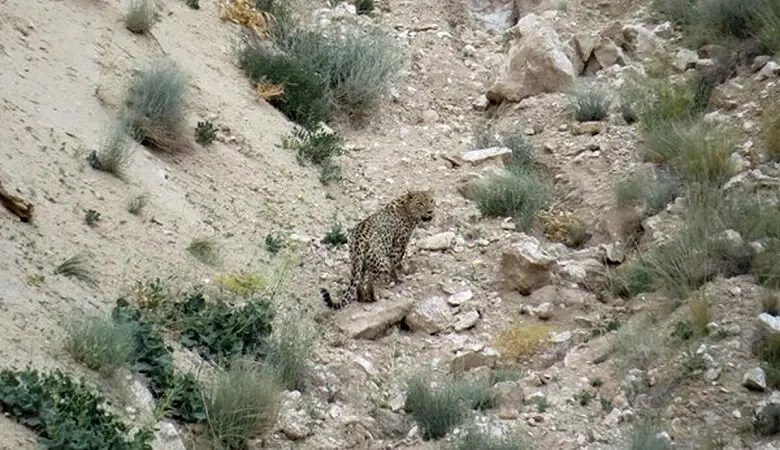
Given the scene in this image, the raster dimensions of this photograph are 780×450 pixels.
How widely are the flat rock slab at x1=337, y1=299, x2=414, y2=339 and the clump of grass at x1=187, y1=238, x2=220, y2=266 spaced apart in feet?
3.47

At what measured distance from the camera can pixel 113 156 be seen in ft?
30.6

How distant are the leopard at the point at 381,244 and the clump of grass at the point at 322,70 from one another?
2.61 metres

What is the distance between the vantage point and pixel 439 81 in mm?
13828

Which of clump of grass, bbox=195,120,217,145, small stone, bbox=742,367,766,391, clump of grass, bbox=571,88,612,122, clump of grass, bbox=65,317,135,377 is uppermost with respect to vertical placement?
small stone, bbox=742,367,766,391

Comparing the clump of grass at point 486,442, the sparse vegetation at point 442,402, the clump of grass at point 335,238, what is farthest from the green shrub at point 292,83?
the clump of grass at point 486,442

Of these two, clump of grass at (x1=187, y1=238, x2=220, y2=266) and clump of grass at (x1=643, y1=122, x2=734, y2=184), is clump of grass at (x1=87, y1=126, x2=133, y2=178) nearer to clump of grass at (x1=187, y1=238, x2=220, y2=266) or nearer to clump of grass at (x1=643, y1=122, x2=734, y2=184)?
clump of grass at (x1=187, y1=238, x2=220, y2=266)

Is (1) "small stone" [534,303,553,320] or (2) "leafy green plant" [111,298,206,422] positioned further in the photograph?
(1) "small stone" [534,303,553,320]

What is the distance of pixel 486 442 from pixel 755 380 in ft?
5.63

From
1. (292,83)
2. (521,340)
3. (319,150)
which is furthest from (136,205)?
(292,83)

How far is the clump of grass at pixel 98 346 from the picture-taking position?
6781mm

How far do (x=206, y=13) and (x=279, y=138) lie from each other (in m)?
2.13

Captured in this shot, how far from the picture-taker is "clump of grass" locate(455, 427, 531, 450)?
7.20m

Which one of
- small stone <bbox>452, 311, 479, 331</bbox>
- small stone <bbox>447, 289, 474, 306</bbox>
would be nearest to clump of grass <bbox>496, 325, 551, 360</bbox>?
small stone <bbox>452, 311, 479, 331</bbox>

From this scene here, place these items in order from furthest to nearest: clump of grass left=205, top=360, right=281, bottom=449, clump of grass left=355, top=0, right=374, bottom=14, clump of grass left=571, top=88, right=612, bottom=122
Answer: clump of grass left=355, top=0, right=374, bottom=14
clump of grass left=571, top=88, right=612, bottom=122
clump of grass left=205, top=360, right=281, bottom=449
